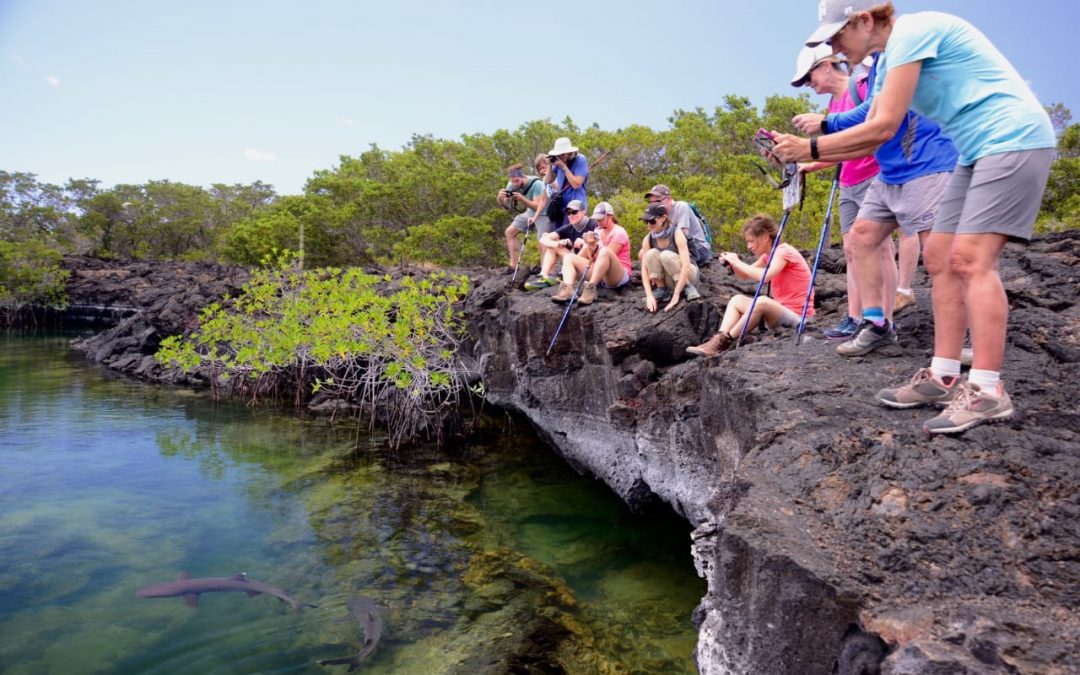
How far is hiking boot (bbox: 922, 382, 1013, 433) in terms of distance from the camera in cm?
276

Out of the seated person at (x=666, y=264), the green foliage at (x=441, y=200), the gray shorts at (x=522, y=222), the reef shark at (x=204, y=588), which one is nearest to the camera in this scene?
the reef shark at (x=204, y=588)

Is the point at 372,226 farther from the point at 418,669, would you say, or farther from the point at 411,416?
the point at 418,669

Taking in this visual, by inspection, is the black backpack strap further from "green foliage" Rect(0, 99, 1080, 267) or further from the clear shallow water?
"green foliage" Rect(0, 99, 1080, 267)

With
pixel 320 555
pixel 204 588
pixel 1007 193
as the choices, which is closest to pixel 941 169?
pixel 1007 193

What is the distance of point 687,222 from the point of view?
6988 mm

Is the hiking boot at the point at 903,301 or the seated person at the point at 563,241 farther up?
the seated person at the point at 563,241

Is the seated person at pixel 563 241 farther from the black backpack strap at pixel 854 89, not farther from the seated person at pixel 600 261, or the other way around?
the black backpack strap at pixel 854 89

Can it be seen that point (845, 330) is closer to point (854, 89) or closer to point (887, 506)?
point (854, 89)

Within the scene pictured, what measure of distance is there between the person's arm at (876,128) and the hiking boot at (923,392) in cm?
106

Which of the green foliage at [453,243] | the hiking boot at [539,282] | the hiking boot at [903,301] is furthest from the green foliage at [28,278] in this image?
the hiking boot at [903,301]

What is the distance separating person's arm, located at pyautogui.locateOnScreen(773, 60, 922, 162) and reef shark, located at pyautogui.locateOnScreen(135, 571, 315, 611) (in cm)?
482

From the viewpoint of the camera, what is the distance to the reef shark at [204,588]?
17.4 ft

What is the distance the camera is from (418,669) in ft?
14.4

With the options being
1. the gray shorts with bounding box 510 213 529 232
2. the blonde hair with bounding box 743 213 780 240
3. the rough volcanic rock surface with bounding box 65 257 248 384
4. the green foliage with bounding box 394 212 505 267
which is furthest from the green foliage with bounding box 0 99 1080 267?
the blonde hair with bounding box 743 213 780 240
